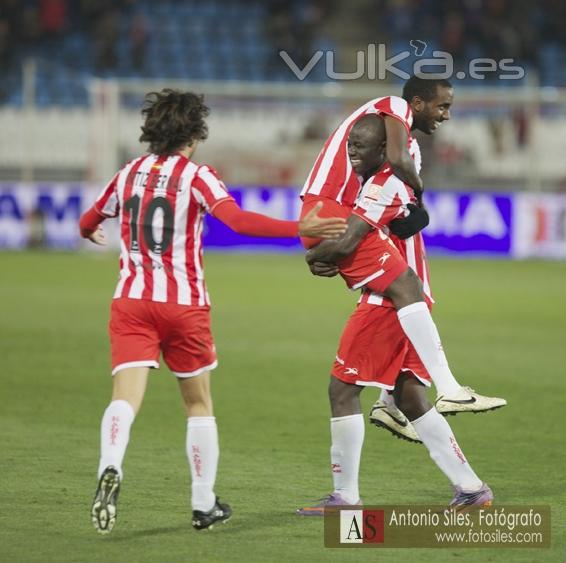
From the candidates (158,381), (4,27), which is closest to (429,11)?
(4,27)

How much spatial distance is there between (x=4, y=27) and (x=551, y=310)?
16.1 m

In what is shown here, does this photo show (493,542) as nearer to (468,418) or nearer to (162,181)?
(162,181)

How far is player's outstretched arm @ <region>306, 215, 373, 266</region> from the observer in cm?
591

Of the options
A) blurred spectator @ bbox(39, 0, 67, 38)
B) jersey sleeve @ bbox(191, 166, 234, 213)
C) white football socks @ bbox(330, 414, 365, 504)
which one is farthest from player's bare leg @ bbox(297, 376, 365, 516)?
blurred spectator @ bbox(39, 0, 67, 38)

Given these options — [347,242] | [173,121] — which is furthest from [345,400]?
[173,121]

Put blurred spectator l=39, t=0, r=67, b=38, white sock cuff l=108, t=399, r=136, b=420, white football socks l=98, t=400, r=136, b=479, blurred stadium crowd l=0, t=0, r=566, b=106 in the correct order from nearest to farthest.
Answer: white football socks l=98, t=400, r=136, b=479, white sock cuff l=108, t=399, r=136, b=420, blurred stadium crowd l=0, t=0, r=566, b=106, blurred spectator l=39, t=0, r=67, b=38

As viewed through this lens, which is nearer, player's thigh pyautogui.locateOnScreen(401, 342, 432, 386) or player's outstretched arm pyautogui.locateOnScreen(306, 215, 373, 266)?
player's outstretched arm pyautogui.locateOnScreen(306, 215, 373, 266)

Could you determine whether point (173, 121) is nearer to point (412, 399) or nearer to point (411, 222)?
point (411, 222)

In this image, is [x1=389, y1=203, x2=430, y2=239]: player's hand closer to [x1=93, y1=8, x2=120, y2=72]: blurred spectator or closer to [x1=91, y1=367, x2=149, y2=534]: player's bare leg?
[x1=91, y1=367, x2=149, y2=534]: player's bare leg

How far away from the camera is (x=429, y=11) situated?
29.5 metres

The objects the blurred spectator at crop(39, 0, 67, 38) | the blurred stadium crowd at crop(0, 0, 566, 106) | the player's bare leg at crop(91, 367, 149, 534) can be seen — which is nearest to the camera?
the player's bare leg at crop(91, 367, 149, 534)

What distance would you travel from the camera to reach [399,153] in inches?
230

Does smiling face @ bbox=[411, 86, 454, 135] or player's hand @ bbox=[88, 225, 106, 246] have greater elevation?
smiling face @ bbox=[411, 86, 454, 135]

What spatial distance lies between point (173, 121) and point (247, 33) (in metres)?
24.6
